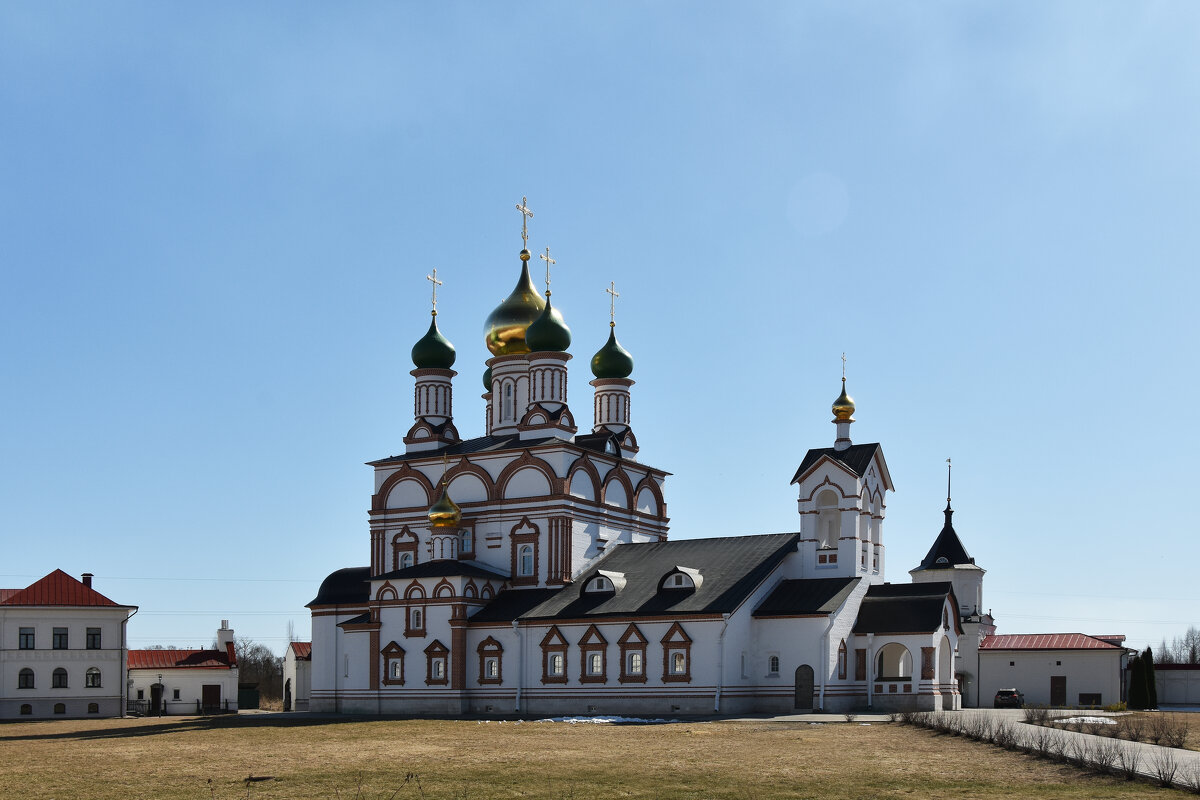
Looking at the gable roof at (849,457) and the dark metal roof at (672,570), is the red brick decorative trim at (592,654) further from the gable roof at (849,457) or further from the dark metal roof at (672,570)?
the gable roof at (849,457)

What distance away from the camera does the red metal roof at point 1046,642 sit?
152 feet

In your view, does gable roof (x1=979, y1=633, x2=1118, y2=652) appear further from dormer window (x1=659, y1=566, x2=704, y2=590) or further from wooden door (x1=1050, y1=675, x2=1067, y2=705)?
dormer window (x1=659, y1=566, x2=704, y2=590)

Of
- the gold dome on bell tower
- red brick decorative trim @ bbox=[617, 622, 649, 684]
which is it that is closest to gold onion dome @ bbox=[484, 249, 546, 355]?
the gold dome on bell tower

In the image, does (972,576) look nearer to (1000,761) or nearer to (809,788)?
(1000,761)

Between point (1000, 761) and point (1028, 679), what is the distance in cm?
2971

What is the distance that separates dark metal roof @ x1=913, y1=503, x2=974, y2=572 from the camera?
52.8 metres

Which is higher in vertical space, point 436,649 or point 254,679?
point 436,649

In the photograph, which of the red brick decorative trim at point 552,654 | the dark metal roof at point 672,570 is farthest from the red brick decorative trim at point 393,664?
the red brick decorative trim at point 552,654

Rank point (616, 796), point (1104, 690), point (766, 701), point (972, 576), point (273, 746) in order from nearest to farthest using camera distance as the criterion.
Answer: point (616, 796) < point (273, 746) < point (766, 701) < point (1104, 690) < point (972, 576)

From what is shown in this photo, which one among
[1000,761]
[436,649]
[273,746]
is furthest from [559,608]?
[1000,761]

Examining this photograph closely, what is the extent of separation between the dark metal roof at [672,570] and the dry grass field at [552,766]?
9.00 metres

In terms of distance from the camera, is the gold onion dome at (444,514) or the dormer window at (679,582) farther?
the gold onion dome at (444,514)

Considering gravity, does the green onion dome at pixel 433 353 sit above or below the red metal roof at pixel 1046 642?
above

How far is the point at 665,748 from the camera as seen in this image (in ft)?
74.8
